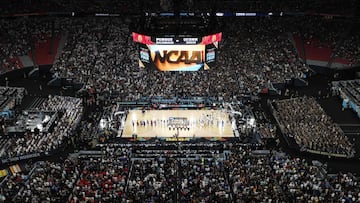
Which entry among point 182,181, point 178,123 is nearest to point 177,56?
point 178,123

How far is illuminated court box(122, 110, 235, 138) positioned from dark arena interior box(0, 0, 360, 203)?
0.37ft

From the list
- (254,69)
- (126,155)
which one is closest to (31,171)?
(126,155)

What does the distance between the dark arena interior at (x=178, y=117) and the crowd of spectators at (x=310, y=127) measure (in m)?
0.10

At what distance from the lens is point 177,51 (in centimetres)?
3369

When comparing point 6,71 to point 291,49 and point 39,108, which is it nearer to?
point 39,108

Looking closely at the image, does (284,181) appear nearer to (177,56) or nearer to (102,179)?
(102,179)

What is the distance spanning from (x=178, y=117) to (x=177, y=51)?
5.96m

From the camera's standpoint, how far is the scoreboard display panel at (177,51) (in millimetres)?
33000

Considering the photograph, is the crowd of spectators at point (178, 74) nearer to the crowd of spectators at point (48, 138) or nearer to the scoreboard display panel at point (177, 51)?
the crowd of spectators at point (48, 138)

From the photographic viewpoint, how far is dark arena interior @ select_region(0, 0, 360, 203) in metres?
Answer: 24.4

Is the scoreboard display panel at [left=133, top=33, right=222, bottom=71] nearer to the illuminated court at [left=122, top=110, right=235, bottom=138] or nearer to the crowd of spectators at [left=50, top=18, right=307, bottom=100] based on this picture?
the illuminated court at [left=122, top=110, right=235, bottom=138]

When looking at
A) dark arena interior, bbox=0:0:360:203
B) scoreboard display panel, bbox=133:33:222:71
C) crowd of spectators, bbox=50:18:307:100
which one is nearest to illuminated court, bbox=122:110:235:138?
dark arena interior, bbox=0:0:360:203

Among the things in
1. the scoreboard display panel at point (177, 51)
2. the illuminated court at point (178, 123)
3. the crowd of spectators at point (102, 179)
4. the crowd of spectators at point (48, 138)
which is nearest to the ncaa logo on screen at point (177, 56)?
the scoreboard display panel at point (177, 51)

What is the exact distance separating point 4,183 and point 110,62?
21.9m
